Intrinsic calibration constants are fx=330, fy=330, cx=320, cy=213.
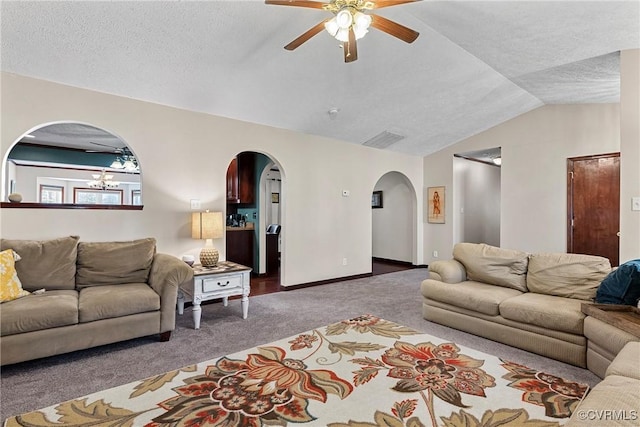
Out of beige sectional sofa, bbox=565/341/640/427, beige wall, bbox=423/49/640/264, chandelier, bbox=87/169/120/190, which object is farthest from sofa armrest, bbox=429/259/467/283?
chandelier, bbox=87/169/120/190

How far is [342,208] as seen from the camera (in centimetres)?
568

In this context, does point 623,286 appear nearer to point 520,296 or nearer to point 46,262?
point 520,296

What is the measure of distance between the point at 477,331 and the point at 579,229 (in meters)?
3.51

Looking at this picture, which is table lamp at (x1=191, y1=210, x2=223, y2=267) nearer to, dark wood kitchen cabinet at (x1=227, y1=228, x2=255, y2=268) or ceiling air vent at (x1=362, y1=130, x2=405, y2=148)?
dark wood kitchen cabinet at (x1=227, y1=228, x2=255, y2=268)

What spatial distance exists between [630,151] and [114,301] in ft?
16.5

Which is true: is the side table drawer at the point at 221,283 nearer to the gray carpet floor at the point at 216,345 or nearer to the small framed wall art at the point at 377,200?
the gray carpet floor at the point at 216,345

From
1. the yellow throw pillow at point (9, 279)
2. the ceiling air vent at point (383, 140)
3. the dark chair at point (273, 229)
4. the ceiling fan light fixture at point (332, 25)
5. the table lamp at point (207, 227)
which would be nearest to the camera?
the ceiling fan light fixture at point (332, 25)

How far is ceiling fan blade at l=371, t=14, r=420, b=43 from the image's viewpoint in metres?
2.31

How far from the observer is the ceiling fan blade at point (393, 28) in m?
2.31

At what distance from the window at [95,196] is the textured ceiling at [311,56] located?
5.48m

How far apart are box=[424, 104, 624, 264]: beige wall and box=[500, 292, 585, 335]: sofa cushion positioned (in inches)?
123

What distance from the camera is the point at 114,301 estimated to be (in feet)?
9.11

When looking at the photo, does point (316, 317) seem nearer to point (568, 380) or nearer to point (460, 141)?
point (568, 380)

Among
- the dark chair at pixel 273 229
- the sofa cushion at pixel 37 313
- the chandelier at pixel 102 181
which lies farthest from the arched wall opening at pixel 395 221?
the chandelier at pixel 102 181
